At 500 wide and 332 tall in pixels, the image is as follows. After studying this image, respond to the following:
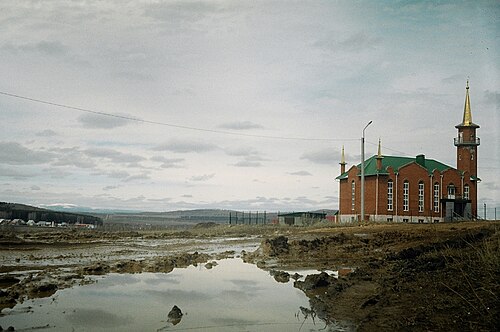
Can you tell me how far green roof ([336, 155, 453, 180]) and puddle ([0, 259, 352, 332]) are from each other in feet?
134

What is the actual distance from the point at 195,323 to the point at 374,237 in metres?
19.6

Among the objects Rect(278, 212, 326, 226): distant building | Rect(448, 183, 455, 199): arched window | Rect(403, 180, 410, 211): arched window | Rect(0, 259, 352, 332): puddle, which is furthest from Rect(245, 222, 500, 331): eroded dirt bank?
Rect(278, 212, 326, 226): distant building

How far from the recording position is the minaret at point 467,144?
6283cm

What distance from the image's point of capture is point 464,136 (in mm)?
62969

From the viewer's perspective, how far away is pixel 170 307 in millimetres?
13664

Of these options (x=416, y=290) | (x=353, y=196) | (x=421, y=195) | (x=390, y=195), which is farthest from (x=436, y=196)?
(x=416, y=290)

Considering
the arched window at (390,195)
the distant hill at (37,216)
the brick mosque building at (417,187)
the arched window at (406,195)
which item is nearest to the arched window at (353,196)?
the brick mosque building at (417,187)

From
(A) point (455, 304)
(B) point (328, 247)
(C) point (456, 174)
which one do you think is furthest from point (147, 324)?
(C) point (456, 174)

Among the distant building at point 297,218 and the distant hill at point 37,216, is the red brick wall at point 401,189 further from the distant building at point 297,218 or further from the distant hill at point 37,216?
the distant hill at point 37,216

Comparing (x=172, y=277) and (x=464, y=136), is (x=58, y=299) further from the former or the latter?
(x=464, y=136)

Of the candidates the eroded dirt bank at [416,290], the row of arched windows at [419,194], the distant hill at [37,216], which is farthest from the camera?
the distant hill at [37,216]

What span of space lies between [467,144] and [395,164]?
1007cm

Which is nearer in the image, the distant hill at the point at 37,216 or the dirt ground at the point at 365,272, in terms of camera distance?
the dirt ground at the point at 365,272

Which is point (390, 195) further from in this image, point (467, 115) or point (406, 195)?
point (467, 115)
